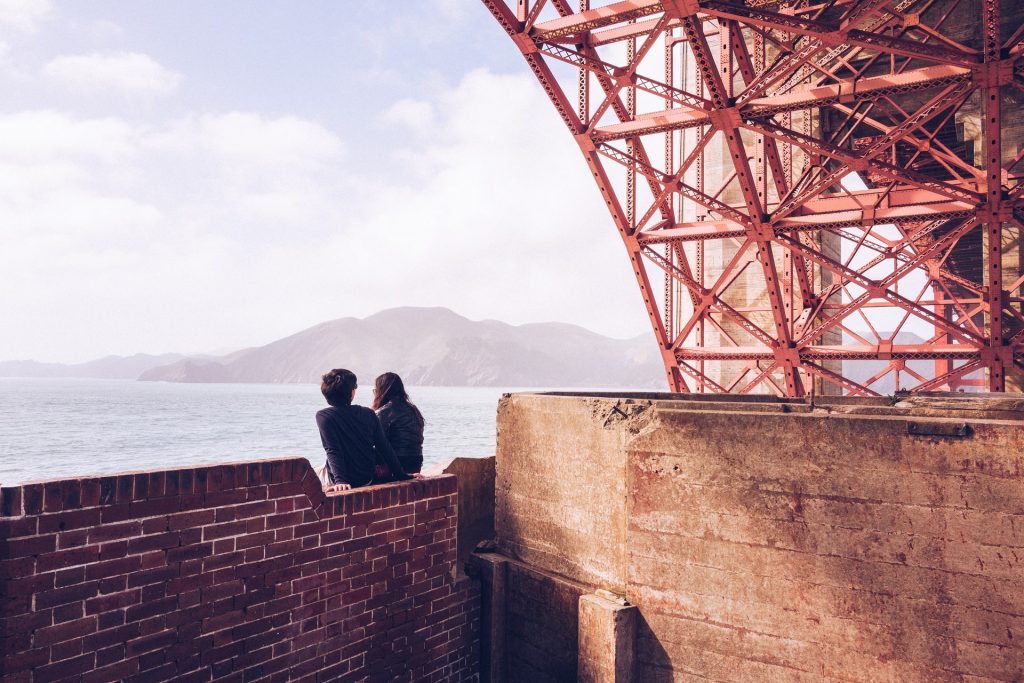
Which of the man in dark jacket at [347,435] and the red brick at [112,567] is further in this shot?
the man in dark jacket at [347,435]

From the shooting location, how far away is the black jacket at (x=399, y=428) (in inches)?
211

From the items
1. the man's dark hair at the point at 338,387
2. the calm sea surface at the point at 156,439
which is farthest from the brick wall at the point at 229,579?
the calm sea surface at the point at 156,439

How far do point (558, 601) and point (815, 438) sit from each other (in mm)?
2360

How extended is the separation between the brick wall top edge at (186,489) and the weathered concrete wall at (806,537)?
5.74ft

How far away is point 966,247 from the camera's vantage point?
21625mm

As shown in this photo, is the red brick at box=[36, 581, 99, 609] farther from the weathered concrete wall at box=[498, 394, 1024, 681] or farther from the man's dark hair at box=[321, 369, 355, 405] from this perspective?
the weathered concrete wall at box=[498, 394, 1024, 681]

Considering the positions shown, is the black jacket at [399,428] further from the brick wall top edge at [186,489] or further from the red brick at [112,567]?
the red brick at [112,567]

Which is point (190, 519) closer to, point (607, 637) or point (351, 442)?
point (351, 442)

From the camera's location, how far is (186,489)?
361cm

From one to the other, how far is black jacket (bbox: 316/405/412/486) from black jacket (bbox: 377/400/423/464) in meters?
0.40

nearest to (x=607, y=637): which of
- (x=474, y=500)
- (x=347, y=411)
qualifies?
(x=474, y=500)

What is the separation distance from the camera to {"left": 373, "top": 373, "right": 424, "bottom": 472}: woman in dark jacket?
211 inches

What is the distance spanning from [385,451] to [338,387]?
0.65 meters

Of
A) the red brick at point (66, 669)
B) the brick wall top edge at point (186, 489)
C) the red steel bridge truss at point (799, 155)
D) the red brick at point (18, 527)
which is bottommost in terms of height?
the red brick at point (66, 669)
